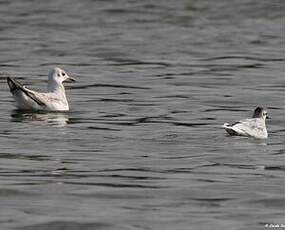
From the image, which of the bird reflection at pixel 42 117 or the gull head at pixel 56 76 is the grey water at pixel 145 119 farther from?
the gull head at pixel 56 76

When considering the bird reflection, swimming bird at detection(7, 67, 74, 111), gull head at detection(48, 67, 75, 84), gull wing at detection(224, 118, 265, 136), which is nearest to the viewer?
gull wing at detection(224, 118, 265, 136)

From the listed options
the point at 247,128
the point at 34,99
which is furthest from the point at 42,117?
the point at 247,128

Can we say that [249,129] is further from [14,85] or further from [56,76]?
[56,76]

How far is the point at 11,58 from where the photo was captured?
97.1 feet

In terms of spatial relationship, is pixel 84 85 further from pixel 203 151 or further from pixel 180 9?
pixel 180 9

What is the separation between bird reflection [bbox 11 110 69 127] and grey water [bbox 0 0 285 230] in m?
0.05

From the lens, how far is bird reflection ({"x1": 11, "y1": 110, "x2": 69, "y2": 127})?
790 inches

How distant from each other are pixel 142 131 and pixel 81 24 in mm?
18391

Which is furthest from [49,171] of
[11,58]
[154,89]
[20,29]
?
[20,29]

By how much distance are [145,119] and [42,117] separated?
1.68 m

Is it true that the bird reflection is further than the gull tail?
No

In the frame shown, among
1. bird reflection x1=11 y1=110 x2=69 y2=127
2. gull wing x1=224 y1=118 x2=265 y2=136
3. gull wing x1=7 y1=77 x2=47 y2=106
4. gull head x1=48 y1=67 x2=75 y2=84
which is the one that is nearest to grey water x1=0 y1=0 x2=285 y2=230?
bird reflection x1=11 y1=110 x2=69 y2=127

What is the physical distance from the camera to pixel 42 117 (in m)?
20.8

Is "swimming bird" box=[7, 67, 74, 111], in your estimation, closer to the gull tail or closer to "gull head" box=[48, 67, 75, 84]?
the gull tail
